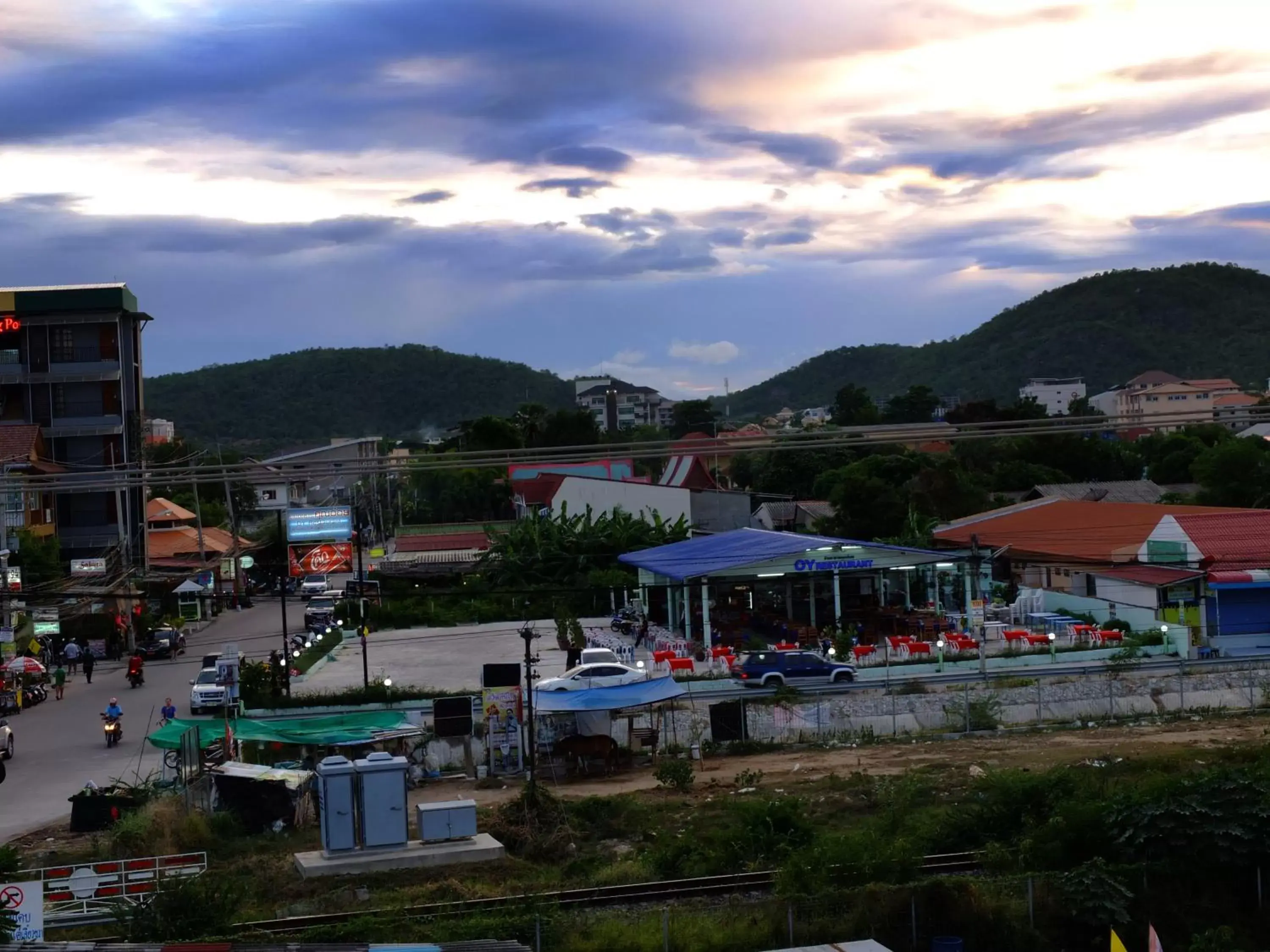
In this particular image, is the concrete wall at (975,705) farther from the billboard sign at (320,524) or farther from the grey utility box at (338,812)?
the billboard sign at (320,524)

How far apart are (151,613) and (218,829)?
34.5 m

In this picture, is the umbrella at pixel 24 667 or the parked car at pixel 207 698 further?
the umbrella at pixel 24 667

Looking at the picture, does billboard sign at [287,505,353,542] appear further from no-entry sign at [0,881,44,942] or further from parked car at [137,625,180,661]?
no-entry sign at [0,881,44,942]

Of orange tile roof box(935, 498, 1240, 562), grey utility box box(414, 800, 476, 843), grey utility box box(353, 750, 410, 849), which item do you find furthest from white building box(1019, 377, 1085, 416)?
grey utility box box(353, 750, 410, 849)

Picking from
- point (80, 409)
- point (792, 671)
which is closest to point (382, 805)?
point (792, 671)

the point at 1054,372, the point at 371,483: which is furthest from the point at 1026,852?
the point at 1054,372

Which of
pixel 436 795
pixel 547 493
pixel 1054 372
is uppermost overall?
pixel 1054 372

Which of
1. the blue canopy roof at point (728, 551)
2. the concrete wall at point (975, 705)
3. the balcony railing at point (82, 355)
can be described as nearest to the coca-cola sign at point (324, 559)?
the blue canopy roof at point (728, 551)

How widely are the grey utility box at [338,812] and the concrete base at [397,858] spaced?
16cm

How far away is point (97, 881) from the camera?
56.4 ft

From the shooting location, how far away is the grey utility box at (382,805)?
18953mm

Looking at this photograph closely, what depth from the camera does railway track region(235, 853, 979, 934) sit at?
589 inches

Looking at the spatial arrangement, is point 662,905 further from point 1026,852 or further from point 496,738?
point 496,738

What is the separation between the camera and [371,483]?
279ft
